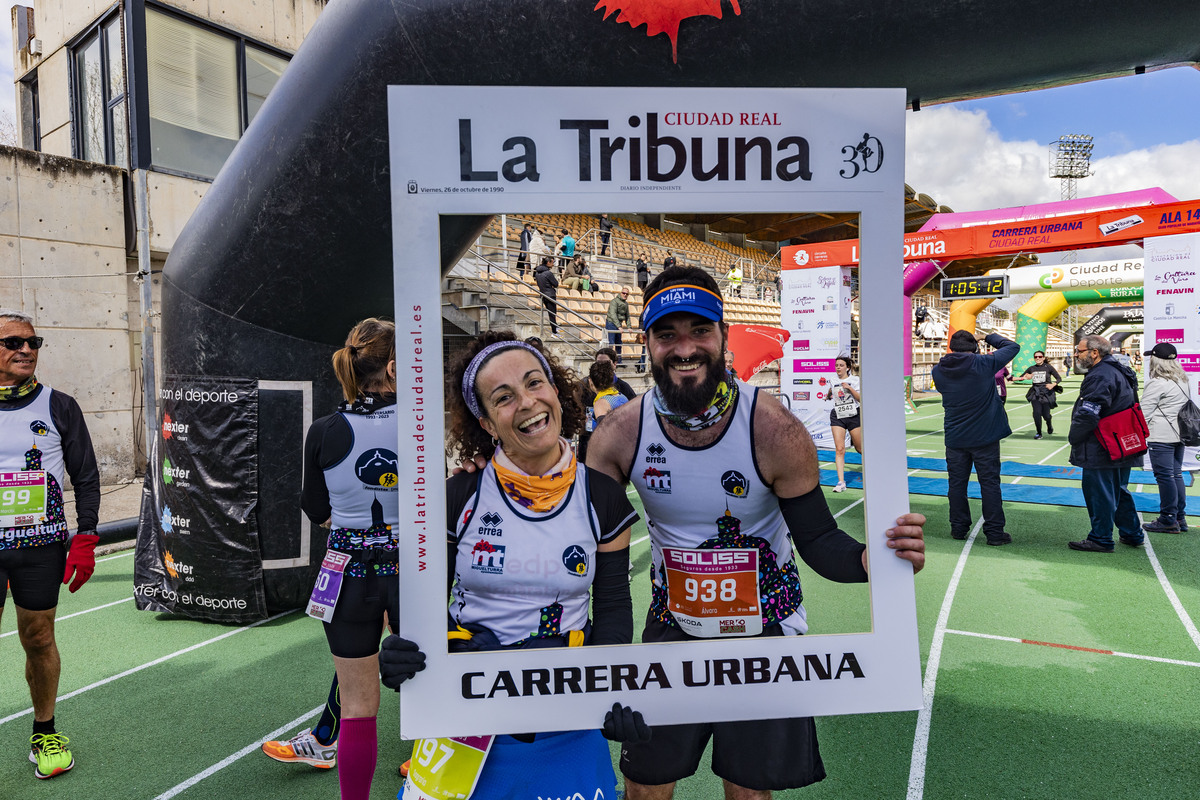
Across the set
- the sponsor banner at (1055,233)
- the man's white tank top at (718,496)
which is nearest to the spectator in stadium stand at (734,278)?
the man's white tank top at (718,496)

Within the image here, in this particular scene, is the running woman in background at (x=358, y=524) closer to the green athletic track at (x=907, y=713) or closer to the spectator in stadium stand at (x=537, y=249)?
the green athletic track at (x=907, y=713)

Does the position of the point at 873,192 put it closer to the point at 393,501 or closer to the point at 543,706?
the point at 543,706

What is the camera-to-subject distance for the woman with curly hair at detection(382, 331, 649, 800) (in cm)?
162

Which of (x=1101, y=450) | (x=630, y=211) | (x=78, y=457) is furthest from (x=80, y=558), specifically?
(x=1101, y=450)

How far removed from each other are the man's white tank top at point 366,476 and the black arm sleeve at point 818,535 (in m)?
1.40

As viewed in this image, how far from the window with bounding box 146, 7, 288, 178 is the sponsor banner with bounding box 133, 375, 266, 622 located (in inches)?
301

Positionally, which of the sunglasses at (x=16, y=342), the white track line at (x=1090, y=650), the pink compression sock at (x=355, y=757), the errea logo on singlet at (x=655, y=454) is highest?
the sunglasses at (x=16, y=342)

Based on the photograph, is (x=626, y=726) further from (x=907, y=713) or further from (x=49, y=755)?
(x=49, y=755)

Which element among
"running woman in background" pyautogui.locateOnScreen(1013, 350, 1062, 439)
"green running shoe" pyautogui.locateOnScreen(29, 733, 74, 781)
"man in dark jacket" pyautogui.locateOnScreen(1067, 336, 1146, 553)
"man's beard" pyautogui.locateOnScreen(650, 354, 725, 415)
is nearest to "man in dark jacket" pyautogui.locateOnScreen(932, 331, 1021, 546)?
"man in dark jacket" pyautogui.locateOnScreen(1067, 336, 1146, 553)

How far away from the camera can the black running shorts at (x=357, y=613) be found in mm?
2447

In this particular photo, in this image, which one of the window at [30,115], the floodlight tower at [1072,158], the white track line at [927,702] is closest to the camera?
the white track line at [927,702]

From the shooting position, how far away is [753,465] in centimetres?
182

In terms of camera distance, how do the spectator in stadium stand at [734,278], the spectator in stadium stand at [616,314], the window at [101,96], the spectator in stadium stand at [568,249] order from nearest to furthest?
the spectator in stadium stand at [734,278], the spectator in stadium stand at [616,314], the spectator in stadium stand at [568,249], the window at [101,96]

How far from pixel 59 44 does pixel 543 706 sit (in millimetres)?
14654
